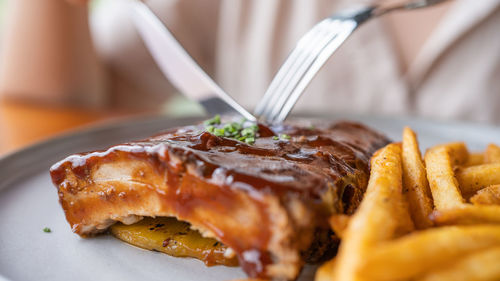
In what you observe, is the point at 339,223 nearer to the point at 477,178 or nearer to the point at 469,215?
the point at 469,215

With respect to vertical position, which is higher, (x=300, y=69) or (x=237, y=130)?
(x=300, y=69)

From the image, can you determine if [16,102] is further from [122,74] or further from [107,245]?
[107,245]

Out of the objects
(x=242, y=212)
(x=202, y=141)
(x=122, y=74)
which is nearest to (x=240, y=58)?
(x=122, y=74)

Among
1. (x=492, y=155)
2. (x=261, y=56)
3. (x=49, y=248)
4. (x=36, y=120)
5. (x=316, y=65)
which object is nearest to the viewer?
(x=49, y=248)

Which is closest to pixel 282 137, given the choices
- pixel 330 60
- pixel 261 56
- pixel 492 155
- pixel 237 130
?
pixel 237 130

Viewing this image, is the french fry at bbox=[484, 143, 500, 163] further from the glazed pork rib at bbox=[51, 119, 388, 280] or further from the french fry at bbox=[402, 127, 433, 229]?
the glazed pork rib at bbox=[51, 119, 388, 280]

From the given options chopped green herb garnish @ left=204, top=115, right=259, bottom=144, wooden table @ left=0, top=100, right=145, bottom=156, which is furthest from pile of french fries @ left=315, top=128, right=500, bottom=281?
wooden table @ left=0, top=100, right=145, bottom=156
